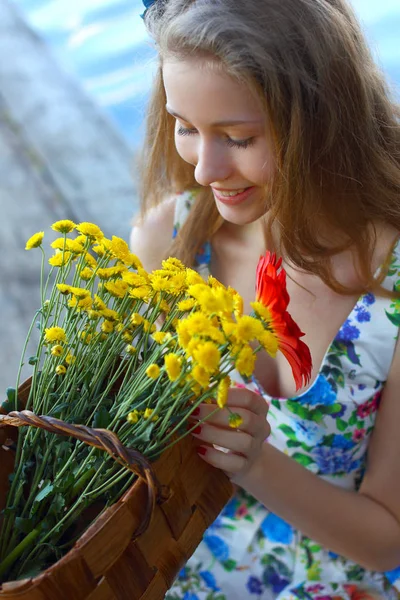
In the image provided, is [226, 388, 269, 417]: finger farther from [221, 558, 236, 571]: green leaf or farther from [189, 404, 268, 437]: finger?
[221, 558, 236, 571]: green leaf

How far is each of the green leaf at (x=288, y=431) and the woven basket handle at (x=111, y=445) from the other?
62 cm

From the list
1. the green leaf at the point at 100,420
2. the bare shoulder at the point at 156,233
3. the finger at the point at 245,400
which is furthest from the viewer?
the bare shoulder at the point at 156,233

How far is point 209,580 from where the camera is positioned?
121 centimetres

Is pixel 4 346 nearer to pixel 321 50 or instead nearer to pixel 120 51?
pixel 321 50

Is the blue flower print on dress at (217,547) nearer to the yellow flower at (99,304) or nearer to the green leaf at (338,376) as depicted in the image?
the green leaf at (338,376)

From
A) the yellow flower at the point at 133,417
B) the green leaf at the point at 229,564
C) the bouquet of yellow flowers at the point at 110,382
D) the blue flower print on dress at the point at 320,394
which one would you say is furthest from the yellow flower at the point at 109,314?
the green leaf at the point at 229,564

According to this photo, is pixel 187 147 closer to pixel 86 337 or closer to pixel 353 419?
pixel 86 337

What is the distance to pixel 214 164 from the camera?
98 centimetres

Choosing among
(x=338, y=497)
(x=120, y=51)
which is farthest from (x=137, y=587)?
(x=120, y=51)

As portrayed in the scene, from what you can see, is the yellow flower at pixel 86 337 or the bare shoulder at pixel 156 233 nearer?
the yellow flower at pixel 86 337

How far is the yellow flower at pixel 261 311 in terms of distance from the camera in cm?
71

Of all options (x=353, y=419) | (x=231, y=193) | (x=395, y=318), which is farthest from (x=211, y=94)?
(x=353, y=419)

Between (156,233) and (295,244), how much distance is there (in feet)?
1.32

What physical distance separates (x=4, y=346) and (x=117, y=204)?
2.77 feet
